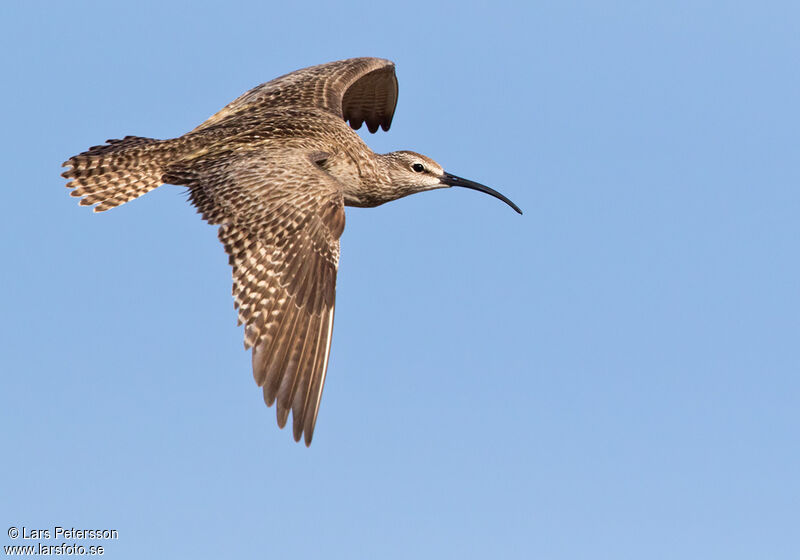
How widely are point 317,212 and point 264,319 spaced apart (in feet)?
4.65

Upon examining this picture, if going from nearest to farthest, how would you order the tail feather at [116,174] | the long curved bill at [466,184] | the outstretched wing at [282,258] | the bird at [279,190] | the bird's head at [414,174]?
1. the outstretched wing at [282,258]
2. the bird at [279,190]
3. the tail feather at [116,174]
4. the bird's head at [414,174]
5. the long curved bill at [466,184]

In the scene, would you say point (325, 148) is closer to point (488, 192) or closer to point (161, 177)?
point (161, 177)

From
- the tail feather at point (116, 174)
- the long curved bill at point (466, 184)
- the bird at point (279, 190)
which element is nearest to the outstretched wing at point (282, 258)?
the bird at point (279, 190)

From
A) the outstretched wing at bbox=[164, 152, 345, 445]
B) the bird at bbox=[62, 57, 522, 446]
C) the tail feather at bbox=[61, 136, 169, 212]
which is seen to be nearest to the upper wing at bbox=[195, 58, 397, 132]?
the bird at bbox=[62, 57, 522, 446]

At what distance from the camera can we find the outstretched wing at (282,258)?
11.8 m

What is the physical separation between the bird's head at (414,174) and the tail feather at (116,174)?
3127 mm

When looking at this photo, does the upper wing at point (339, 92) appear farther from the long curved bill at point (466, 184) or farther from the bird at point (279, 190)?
the long curved bill at point (466, 184)

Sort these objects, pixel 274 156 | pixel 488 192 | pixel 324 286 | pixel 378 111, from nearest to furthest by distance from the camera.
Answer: pixel 324 286, pixel 274 156, pixel 488 192, pixel 378 111

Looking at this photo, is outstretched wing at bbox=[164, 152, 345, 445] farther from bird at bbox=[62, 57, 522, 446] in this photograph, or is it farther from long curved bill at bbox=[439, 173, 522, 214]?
long curved bill at bbox=[439, 173, 522, 214]

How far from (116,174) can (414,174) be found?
4005mm

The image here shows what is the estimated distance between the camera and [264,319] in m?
12.1

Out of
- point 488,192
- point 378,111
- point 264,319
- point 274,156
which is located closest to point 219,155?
point 274,156

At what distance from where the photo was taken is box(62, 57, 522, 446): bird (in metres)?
12.0

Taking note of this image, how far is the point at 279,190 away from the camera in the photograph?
12.8 meters
